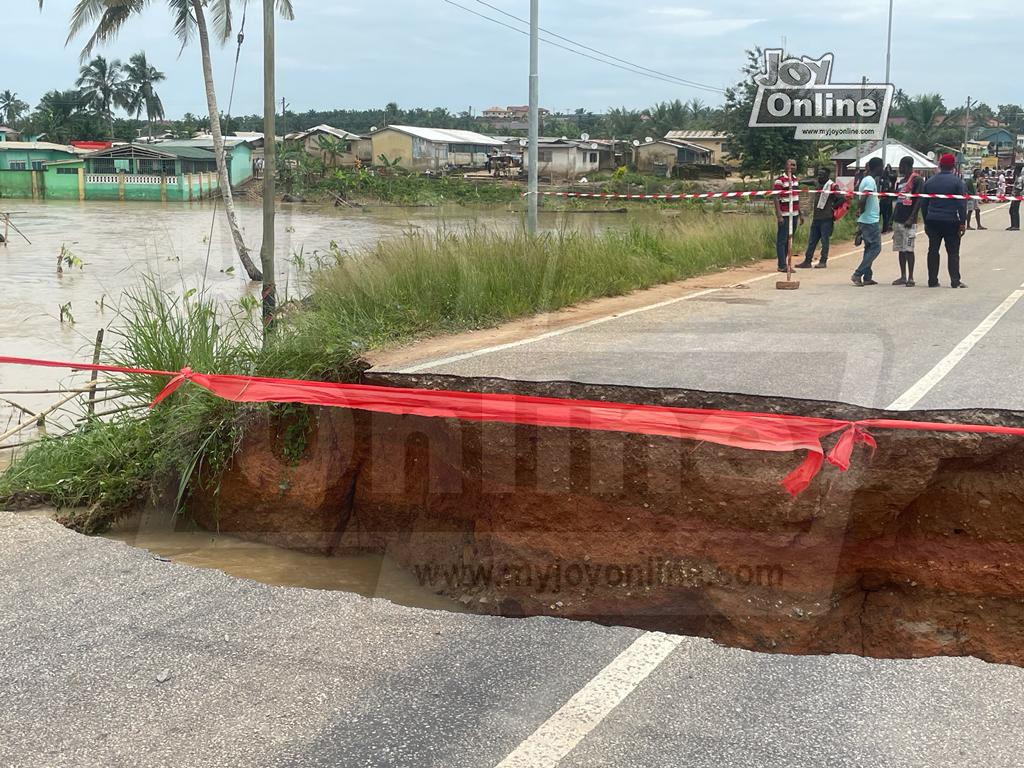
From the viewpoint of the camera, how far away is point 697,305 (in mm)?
13320

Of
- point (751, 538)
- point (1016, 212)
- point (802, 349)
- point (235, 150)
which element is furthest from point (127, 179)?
point (751, 538)

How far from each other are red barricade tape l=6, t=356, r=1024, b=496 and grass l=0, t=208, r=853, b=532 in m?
0.56

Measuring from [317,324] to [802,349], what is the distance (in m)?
4.35

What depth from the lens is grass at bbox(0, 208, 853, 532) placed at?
6.13 meters

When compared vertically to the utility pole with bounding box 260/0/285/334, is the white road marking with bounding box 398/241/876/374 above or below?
below

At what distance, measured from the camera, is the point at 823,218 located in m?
18.1

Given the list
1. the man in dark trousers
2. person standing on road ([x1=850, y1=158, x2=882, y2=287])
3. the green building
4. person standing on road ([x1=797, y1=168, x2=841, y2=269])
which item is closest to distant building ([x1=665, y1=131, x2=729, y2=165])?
the green building

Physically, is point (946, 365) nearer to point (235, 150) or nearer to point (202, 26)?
point (202, 26)

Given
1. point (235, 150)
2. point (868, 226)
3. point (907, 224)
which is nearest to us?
point (907, 224)

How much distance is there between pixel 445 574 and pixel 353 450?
3.11 ft

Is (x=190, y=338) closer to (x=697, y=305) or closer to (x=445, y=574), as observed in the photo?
(x=445, y=574)

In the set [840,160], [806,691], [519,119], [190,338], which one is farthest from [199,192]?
[519,119]

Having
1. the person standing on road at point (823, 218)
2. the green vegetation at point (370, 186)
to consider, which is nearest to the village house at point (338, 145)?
the green vegetation at point (370, 186)

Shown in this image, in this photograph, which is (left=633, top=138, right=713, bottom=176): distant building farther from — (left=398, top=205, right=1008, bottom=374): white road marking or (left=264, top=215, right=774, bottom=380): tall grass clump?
(left=264, top=215, right=774, bottom=380): tall grass clump
